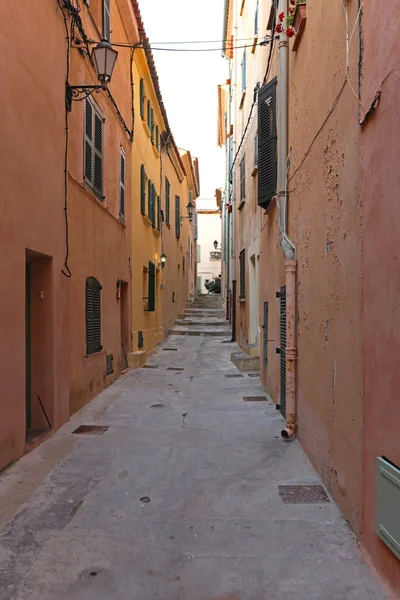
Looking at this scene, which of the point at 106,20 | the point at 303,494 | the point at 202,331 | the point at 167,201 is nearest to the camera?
the point at 303,494

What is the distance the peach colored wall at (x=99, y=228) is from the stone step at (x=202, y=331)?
726 centimetres

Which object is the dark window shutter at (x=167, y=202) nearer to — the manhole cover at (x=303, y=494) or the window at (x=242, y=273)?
the window at (x=242, y=273)

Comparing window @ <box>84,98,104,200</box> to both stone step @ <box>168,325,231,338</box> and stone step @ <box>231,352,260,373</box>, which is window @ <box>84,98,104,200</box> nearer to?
stone step @ <box>231,352,260,373</box>

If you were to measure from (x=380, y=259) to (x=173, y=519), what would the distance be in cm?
243

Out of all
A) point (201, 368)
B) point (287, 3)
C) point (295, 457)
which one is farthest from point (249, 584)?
point (201, 368)

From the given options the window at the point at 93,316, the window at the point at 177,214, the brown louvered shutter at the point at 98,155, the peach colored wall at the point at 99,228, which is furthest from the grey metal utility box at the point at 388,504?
the window at the point at 177,214

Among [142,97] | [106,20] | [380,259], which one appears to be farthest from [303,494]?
[142,97]

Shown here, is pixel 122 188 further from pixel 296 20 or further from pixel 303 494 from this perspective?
pixel 303 494

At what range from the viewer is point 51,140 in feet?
19.2

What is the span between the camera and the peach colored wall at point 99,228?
6.89 metres

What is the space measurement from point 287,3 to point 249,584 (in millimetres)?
6579

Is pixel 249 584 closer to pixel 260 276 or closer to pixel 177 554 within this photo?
pixel 177 554

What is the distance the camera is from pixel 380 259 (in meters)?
2.73

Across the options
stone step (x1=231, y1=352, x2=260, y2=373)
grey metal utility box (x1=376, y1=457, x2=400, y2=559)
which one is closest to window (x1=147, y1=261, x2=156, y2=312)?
stone step (x1=231, y1=352, x2=260, y2=373)
